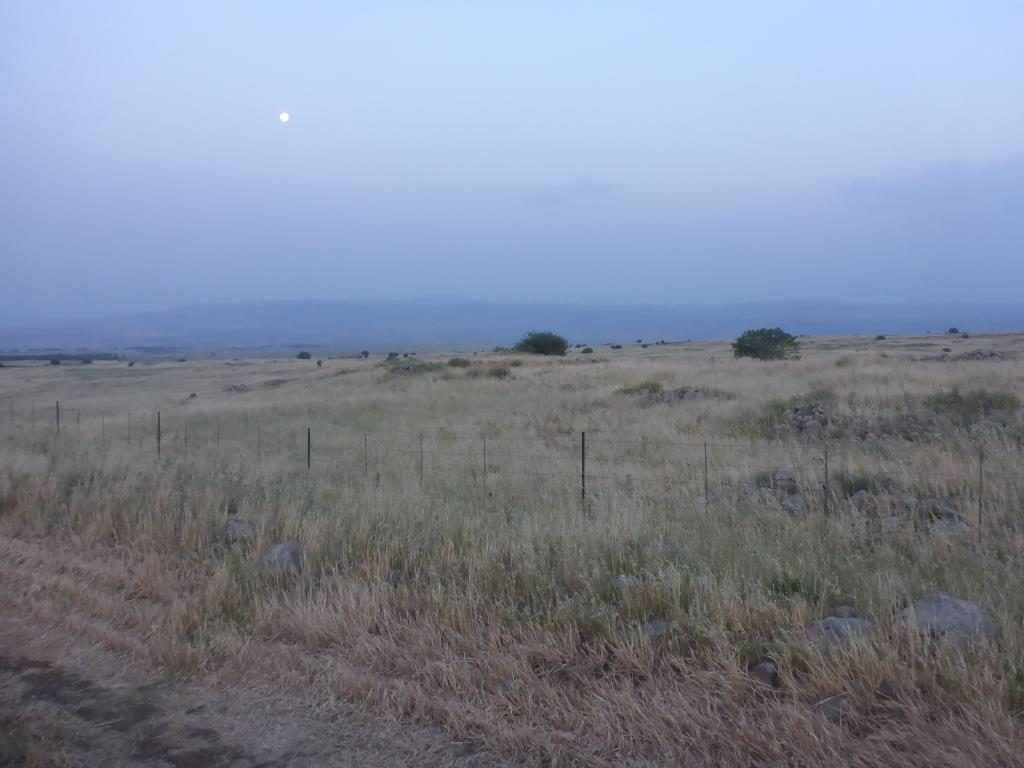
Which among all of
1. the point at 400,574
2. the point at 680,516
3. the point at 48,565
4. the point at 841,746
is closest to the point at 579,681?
the point at 841,746

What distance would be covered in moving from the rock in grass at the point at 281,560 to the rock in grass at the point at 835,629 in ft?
13.6

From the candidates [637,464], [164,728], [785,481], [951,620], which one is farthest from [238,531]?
[637,464]

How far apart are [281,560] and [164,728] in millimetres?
2617

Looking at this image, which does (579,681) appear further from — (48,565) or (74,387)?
(74,387)

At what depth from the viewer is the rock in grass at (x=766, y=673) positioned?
498cm

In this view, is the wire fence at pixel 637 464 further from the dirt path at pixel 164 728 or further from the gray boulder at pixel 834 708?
the dirt path at pixel 164 728

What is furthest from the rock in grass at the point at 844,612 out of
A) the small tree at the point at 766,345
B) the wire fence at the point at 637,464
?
the small tree at the point at 766,345

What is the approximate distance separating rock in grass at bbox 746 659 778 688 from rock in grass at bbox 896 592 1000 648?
852 mm

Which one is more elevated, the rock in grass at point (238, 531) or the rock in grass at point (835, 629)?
the rock in grass at point (835, 629)

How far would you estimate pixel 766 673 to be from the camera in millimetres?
5008

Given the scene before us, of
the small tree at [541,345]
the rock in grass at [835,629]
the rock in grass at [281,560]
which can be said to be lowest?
the rock in grass at [281,560]

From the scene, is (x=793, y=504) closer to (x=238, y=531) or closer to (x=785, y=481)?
(x=785, y=481)

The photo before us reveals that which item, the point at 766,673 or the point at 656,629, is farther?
the point at 656,629

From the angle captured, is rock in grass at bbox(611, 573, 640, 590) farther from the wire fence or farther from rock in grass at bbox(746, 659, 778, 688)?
the wire fence
